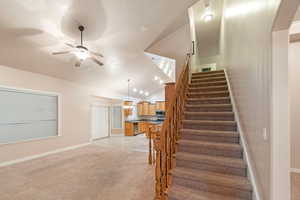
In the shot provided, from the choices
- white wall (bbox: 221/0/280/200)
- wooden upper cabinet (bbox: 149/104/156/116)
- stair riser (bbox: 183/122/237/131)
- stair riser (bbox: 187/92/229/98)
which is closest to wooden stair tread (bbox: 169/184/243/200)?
white wall (bbox: 221/0/280/200)

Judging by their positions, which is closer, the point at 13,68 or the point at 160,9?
the point at 160,9

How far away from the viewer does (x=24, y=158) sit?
4.03 m

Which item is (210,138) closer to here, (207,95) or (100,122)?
(207,95)

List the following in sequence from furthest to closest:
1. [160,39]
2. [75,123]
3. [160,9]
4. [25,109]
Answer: [75,123] → [160,39] → [25,109] → [160,9]

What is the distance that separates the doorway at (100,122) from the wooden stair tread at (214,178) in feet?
19.5

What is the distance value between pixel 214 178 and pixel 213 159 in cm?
26

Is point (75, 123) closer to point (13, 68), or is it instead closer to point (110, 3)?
point (13, 68)

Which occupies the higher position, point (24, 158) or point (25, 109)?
point (25, 109)

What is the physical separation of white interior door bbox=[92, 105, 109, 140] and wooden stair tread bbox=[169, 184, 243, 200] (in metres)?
6.14

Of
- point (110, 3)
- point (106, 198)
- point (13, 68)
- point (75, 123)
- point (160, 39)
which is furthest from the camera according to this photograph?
point (75, 123)

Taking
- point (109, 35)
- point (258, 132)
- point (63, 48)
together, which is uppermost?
point (109, 35)

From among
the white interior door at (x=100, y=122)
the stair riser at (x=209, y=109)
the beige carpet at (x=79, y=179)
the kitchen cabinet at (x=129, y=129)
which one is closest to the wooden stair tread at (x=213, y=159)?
the beige carpet at (x=79, y=179)

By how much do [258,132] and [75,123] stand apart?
19.4ft

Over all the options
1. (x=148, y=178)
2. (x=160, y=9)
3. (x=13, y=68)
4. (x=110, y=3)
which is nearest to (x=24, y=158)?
(x=13, y=68)
